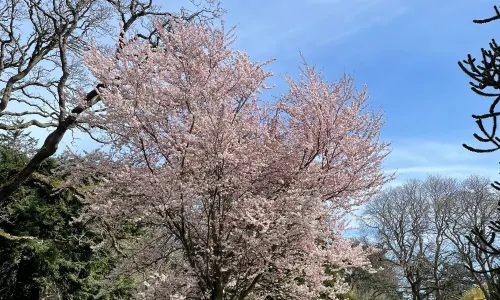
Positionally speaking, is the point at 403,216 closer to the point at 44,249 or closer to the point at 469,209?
the point at 469,209

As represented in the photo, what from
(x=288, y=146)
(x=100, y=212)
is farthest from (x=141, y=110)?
(x=288, y=146)

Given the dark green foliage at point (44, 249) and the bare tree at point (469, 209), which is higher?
the bare tree at point (469, 209)

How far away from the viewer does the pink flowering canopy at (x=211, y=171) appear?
5.28m

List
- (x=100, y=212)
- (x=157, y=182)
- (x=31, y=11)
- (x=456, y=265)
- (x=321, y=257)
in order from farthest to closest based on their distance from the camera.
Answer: (x=456, y=265) < (x=31, y=11) < (x=321, y=257) < (x=100, y=212) < (x=157, y=182)

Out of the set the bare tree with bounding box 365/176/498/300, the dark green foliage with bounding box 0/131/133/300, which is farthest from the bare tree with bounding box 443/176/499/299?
the dark green foliage with bounding box 0/131/133/300

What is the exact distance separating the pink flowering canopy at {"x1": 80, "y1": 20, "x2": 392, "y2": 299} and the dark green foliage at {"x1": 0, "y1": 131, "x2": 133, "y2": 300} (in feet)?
16.3

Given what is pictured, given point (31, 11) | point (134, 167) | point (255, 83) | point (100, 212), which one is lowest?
point (100, 212)

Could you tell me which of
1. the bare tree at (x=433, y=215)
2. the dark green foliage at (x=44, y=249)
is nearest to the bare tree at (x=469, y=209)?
the bare tree at (x=433, y=215)

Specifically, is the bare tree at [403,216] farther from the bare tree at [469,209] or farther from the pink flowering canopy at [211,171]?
the pink flowering canopy at [211,171]

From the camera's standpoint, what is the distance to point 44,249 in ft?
32.8

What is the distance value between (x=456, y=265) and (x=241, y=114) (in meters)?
19.3

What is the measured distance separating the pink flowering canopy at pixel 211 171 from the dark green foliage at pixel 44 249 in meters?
4.97

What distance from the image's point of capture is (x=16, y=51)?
10.6 m

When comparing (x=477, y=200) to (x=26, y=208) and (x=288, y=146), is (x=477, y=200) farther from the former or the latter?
(x=26, y=208)
